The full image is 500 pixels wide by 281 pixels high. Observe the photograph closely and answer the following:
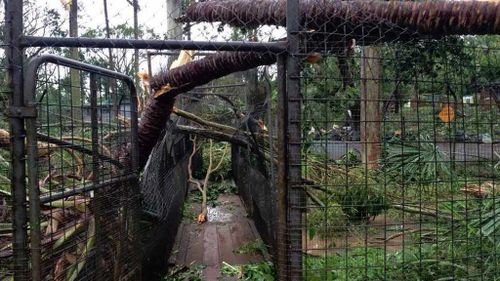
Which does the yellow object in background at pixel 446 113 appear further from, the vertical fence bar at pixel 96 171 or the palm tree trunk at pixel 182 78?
the vertical fence bar at pixel 96 171

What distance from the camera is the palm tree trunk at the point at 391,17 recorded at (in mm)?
3018

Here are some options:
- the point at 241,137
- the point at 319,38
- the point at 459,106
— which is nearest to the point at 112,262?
the point at 319,38

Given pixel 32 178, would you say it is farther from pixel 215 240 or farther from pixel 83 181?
pixel 215 240

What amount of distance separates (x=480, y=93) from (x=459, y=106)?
0.17 meters

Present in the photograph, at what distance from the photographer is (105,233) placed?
2.95 meters

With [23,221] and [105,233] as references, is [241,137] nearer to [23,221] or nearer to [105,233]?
[105,233]

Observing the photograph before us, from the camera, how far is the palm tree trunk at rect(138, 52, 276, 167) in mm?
3500

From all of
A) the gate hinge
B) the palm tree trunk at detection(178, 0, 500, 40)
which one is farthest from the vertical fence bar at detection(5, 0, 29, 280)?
the palm tree trunk at detection(178, 0, 500, 40)

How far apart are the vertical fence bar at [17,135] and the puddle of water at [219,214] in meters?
5.69

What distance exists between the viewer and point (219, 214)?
847 centimetres

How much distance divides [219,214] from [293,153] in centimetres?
592

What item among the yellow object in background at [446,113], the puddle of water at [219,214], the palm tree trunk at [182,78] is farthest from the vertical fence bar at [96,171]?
the puddle of water at [219,214]

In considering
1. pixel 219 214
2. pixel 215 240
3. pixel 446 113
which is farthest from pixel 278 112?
pixel 219 214

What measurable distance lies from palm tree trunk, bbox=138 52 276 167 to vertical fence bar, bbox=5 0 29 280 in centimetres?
143
